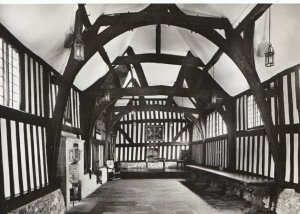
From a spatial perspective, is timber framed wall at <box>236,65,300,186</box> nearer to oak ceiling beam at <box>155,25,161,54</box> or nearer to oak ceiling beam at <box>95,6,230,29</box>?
oak ceiling beam at <box>95,6,230,29</box>

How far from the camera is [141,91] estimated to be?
35.4 ft

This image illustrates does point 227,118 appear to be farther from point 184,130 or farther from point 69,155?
point 184,130

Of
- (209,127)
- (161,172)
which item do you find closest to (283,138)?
(209,127)

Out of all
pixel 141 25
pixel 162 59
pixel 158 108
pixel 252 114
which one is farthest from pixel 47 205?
pixel 158 108

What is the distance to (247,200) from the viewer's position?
8766 millimetres

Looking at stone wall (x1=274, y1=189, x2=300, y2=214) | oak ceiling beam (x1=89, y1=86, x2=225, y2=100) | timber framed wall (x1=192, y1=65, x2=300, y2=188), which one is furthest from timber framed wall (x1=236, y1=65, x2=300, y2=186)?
oak ceiling beam (x1=89, y1=86, x2=225, y2=100)

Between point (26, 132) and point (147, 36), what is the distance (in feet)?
17.1

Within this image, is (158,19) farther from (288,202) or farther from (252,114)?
(288,202)

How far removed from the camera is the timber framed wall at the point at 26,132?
15.5ft

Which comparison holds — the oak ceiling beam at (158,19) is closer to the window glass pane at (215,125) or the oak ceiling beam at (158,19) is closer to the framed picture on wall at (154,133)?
the window glass pane at (215,125)

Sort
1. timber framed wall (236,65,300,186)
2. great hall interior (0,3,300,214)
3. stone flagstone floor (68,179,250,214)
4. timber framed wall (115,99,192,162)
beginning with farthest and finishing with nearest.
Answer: timber framed wall (115,99,192,162)
stone flagstone floor (68,179,250,214)
timber framed wall (236,65,300,186)
great hall interior (0,3,300,214)

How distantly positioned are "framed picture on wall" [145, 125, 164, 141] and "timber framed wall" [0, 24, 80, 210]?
36.9 feet

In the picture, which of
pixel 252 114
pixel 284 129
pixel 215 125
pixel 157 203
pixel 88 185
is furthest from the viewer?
pixel 215 125

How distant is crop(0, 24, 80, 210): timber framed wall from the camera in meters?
4.73
